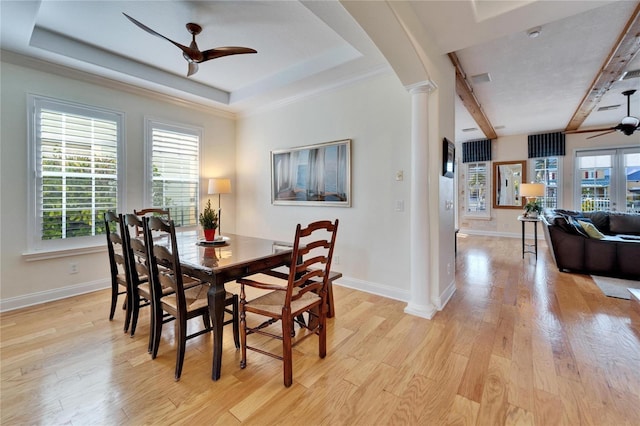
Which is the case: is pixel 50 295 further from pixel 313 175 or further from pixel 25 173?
pixel 313 175

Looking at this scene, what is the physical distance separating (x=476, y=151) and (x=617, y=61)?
485 cm

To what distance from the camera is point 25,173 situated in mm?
2963

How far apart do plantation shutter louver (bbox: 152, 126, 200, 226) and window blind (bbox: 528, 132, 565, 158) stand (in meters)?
7.92

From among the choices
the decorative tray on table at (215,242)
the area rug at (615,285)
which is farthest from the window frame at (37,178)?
the area rug at (615,285)

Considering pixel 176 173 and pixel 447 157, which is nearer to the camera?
pixel 447 157

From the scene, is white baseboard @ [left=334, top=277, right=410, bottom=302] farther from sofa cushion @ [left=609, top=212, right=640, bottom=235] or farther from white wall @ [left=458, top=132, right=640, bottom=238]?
white wall @ [left=458, top=132, right=640, bottom=238]

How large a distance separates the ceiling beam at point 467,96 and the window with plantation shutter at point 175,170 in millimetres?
3808

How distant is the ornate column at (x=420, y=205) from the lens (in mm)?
2732

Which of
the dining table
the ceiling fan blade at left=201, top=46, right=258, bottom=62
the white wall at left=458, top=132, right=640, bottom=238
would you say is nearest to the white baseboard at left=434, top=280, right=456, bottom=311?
the dining table

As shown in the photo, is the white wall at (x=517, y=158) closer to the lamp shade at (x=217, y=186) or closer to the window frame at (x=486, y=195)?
the window frame at (x=486, y=195)

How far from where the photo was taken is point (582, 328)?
2.43 m

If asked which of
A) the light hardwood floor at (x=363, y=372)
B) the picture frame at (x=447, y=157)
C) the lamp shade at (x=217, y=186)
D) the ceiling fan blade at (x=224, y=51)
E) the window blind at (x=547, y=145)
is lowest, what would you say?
the light hardwood floor at (x=363, y=372)

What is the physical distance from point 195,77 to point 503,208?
7988 millimetres

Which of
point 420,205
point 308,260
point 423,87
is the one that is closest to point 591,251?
point 420,205
